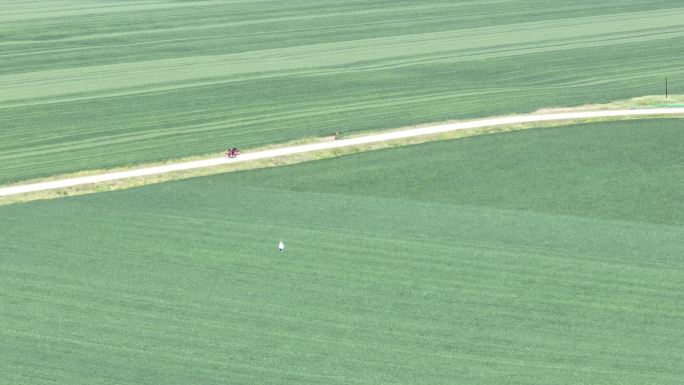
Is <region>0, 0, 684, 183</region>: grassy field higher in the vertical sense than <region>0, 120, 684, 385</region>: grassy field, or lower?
higher

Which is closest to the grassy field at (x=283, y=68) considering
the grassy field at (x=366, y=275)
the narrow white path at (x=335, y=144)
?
the narrow white path at (x=335, y=144)

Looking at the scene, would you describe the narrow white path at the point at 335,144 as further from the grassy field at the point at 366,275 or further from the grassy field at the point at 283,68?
the grassy field at the point at 366,275

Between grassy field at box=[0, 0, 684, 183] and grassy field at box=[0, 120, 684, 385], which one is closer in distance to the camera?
grassy field at box=[0, 120, 684, 385]

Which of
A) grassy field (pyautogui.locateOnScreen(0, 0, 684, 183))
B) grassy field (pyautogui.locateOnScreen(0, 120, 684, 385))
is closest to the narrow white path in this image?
grassy field (pyautogui.locateOnScreen(0, 0, 684, 183))

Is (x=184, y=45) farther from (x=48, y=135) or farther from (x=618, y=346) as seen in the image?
(x=618, y=346)

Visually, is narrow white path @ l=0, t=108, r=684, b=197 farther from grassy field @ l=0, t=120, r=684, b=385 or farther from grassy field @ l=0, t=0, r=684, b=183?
grassy field @ l=0, t=120, r=684, b=385

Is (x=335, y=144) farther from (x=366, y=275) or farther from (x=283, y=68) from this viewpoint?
(x=283, y=68)

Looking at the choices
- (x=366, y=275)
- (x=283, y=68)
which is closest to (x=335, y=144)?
(x=366, y=275)
